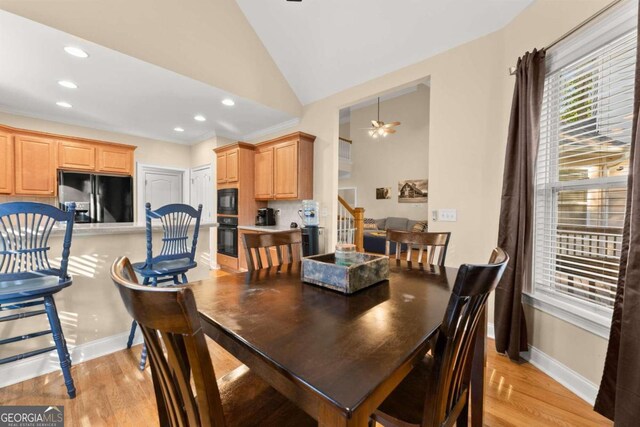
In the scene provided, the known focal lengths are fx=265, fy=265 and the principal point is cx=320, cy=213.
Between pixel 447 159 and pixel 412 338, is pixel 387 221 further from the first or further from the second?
pixel 412 338

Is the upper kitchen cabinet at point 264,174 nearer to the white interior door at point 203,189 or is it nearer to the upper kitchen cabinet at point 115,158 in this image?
the white interior door at point 203,189

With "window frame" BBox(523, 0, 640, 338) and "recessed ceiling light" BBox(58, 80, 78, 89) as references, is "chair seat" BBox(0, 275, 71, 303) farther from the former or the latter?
"window frame" BBox(523, 0, 640, 338)

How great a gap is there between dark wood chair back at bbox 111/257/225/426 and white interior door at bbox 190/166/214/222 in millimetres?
4982

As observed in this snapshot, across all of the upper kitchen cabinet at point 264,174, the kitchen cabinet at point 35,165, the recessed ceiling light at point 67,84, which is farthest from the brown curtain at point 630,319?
the kitchen cabinet at point 35,165

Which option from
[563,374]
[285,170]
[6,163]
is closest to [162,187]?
[6,163]

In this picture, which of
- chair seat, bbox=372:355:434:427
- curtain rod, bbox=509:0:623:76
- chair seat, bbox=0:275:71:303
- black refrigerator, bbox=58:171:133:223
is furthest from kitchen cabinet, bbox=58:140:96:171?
curtain rod, bbox=509:0:623:76

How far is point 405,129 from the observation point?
25.6ft

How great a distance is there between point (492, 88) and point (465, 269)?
252 centimetres

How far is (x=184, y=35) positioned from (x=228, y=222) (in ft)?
9.40

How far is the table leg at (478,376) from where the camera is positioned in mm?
1175

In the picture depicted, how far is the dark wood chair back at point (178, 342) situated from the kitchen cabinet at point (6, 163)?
16.1ft

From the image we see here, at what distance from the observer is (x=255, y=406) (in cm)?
A: 90

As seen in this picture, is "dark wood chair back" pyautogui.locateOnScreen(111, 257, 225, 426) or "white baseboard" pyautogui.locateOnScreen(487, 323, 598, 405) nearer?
"dark wood chair back" pyautogui.locateOnScreen(111, 257, 225, 426)

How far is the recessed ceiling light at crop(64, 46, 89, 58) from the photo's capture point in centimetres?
250
